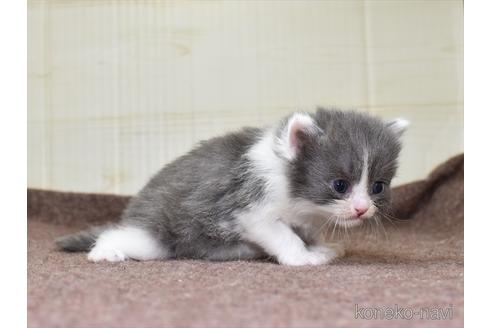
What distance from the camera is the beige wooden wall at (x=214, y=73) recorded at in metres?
2.84

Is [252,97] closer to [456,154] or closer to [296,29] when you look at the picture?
[296,29]

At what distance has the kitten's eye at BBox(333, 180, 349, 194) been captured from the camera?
81.0 inches

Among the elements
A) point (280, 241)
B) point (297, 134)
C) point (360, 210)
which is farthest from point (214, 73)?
point (360, 210)

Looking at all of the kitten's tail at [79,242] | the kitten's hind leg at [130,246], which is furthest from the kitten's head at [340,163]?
the kitten's tail at [79,242]

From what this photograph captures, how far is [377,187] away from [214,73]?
4.05ft

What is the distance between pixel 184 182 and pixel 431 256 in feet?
3.44

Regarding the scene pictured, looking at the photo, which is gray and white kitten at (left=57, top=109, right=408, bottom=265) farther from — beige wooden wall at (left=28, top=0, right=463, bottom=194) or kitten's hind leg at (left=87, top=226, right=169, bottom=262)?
beige wooden wall at (left=28, top=0, right=463, bottom=194)

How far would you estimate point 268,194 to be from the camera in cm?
219

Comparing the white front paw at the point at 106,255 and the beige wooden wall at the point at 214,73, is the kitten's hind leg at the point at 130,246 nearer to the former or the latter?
the white front paw at the point at 106,255

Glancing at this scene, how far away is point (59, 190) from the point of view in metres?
3.32

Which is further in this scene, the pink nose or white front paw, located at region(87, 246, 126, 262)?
white front paw, located at region(87, 246, 126, 262)

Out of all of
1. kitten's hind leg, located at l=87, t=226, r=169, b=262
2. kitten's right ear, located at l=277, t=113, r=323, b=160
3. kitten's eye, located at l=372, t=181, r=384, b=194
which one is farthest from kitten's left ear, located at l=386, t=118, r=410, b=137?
kitten's hind leg, located at l=87, t=226, r=169, b=262

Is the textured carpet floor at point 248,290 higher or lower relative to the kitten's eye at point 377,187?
lower

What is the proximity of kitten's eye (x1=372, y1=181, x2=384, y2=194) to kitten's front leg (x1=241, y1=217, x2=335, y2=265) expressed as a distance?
0.32 metres
